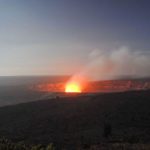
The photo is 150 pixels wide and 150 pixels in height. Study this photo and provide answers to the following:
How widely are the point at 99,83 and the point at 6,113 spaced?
284 ft

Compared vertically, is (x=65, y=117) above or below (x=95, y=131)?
above

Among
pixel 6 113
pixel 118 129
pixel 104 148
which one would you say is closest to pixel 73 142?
pixel 104 148

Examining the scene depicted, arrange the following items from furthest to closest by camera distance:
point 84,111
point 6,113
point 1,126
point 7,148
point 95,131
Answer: point 6,113
point 84,111
point 1,126
point 95,131
point 7,148

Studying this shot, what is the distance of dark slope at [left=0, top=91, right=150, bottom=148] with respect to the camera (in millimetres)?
44062

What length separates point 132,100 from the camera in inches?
2675

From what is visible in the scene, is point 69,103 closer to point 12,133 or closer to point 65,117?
point 65,117

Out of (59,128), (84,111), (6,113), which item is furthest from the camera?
(6,113)

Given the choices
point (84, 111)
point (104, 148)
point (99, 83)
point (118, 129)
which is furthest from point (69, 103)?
point (99, 83)

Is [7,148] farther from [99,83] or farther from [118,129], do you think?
[99,83]

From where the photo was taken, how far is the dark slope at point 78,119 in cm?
4406

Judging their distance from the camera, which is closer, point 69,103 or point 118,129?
point 118,129

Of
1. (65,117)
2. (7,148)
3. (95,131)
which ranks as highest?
(65,117)

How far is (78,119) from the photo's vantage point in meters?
56.2

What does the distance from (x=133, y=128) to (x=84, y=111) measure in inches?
606
